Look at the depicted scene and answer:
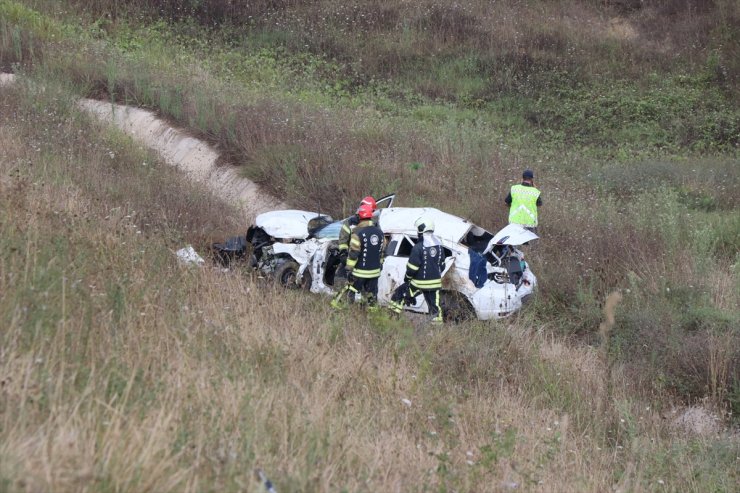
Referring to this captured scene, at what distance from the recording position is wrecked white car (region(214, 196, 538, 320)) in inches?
445

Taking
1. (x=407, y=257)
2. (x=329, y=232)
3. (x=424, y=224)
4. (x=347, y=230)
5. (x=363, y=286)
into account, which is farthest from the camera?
(x=329, y=232)

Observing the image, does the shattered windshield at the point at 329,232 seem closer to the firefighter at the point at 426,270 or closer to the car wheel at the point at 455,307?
the firefighter at the point at 426,270

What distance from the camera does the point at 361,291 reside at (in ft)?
35.7

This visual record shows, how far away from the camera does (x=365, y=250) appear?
10.9 m

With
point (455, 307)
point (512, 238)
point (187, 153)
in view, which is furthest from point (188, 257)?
point (187, 153)

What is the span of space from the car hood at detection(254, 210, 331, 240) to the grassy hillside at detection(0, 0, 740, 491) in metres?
1.11

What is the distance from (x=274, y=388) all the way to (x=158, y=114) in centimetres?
1460

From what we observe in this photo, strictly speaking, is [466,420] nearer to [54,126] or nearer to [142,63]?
[54,126]

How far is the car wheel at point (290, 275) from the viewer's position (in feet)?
38.5

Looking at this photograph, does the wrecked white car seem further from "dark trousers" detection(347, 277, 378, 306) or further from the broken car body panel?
"dark trousers" detection(347, 277, 378, 306)

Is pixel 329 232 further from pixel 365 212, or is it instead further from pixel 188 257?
pixel 188 257

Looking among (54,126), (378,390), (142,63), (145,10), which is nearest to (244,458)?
(378,390)

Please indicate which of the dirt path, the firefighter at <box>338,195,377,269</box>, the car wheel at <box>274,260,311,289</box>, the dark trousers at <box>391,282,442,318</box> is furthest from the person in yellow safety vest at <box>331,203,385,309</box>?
the dirt path

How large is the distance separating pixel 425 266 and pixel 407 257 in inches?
39.1
